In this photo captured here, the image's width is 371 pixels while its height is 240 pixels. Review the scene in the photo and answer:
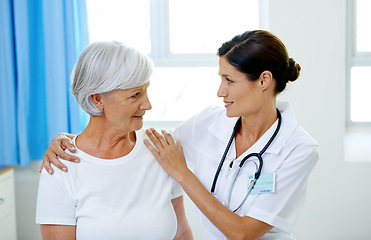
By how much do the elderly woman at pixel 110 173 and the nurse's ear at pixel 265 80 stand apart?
41cm

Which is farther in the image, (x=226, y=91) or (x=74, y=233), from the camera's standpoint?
(x=226, y=91)

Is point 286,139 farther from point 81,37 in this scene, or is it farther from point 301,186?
point 81,37

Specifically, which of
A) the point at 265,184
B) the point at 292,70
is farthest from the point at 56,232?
the point at 292,70

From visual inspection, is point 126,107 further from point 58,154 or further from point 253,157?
point 253,157

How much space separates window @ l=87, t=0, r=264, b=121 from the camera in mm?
3703

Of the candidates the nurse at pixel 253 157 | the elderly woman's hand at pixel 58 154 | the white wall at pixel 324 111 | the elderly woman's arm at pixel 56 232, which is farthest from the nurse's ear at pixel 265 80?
the white wall at pixel 324 111

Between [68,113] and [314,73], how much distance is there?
1.65 meters

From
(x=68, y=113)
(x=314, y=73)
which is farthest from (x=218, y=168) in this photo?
(x=68, y=113)

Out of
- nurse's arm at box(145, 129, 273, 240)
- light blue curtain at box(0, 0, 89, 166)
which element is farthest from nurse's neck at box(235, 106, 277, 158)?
light blue curtain at box(0, 0, 89, 166)

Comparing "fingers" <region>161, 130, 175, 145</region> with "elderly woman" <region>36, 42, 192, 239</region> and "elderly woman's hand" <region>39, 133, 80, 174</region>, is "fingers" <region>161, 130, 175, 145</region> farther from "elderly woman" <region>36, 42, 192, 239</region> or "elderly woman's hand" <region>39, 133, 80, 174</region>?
"elderly woman's hand" <region>39, 133, 80, 174</region>

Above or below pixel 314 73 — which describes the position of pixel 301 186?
below

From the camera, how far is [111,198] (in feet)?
5.76

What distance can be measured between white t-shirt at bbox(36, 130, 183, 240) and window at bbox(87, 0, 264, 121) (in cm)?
189

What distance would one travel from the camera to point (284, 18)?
3125 millimetres
